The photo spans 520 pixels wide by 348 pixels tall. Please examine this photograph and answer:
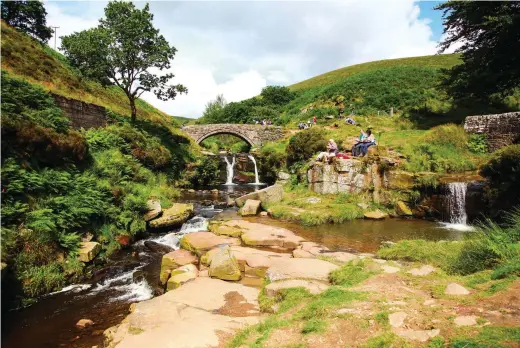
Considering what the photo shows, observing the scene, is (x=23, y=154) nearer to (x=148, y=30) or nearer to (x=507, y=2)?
(x=148, y=30)

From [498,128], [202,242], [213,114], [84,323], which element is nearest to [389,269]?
[202,242]

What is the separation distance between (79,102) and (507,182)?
23.4 m

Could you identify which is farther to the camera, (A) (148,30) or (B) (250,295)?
(A) (148,30)

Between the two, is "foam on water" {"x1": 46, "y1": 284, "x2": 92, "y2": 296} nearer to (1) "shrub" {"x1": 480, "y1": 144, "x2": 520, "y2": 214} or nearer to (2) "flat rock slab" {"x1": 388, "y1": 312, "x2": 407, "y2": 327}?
(2) "flat rock slab" {"x1": 388, "y1": 312, "x2": 407, "y2": 327}

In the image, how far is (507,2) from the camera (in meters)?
16.8

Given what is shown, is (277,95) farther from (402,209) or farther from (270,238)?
(270,238)

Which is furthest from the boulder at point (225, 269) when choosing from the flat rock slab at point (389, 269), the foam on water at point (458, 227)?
the foam on water at point (458, 227)

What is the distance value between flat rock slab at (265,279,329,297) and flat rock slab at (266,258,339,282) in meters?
0.23

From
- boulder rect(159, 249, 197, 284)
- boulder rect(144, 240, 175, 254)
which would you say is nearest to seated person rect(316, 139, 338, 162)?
boulder rect(144, 240, 175, 254)

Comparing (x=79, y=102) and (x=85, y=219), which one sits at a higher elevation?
(x=79, y=102)

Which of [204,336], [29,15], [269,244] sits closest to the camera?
[204,336]

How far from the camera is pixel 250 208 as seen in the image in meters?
15.7

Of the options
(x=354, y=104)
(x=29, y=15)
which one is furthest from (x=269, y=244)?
(x=354, y=104)

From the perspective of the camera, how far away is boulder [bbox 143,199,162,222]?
1300cm
